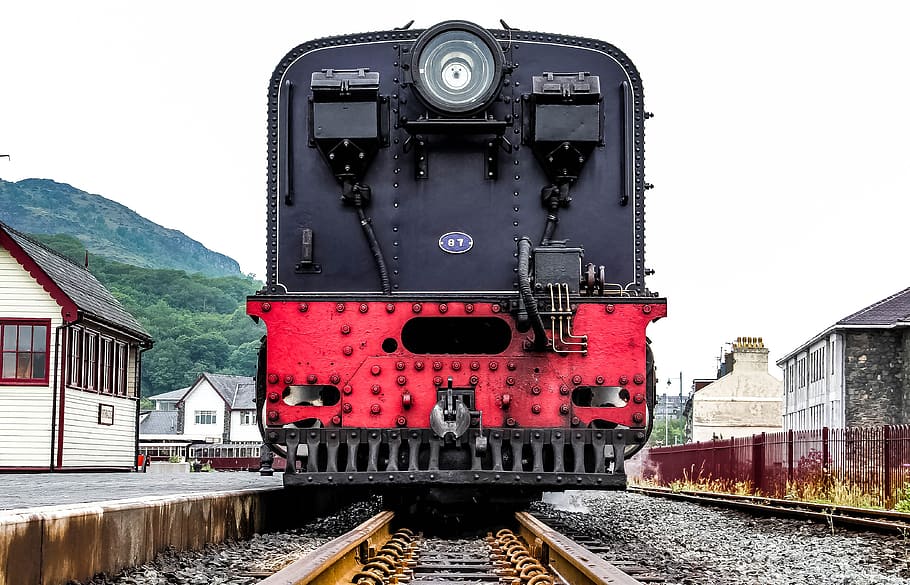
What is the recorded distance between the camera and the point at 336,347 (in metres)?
7.36

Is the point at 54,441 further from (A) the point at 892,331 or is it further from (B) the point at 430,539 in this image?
(A) the point at 892,331

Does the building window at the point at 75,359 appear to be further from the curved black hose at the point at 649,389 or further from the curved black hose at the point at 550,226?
the curved black hose at the point at 649,389

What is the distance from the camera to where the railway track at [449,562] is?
166 inches

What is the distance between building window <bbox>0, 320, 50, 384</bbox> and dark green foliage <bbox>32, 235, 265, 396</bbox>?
78.6 meters

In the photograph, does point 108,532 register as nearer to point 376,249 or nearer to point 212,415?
point 376,249

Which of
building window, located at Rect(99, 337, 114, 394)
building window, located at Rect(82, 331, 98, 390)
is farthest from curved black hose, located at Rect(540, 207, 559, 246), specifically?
building window, located at Rect(99, 337, 114, 394)

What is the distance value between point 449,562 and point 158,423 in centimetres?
8568

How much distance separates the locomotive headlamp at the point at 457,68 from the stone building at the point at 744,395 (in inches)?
2019

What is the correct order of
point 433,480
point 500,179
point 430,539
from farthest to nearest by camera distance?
point 500,179 < point 430,539 < point 433,480

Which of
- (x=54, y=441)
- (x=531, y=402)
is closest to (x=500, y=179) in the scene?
(x=531, y=402)

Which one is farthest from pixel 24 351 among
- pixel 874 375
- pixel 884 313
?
pixel 884 313

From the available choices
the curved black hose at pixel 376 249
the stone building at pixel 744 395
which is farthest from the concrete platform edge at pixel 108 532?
the stone building at pixel 744 395

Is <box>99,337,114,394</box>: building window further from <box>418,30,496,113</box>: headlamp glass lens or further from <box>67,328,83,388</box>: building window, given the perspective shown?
<box>418,30,496,113</box>: headlamp glass lens

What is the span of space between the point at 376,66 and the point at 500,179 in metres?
1.29
